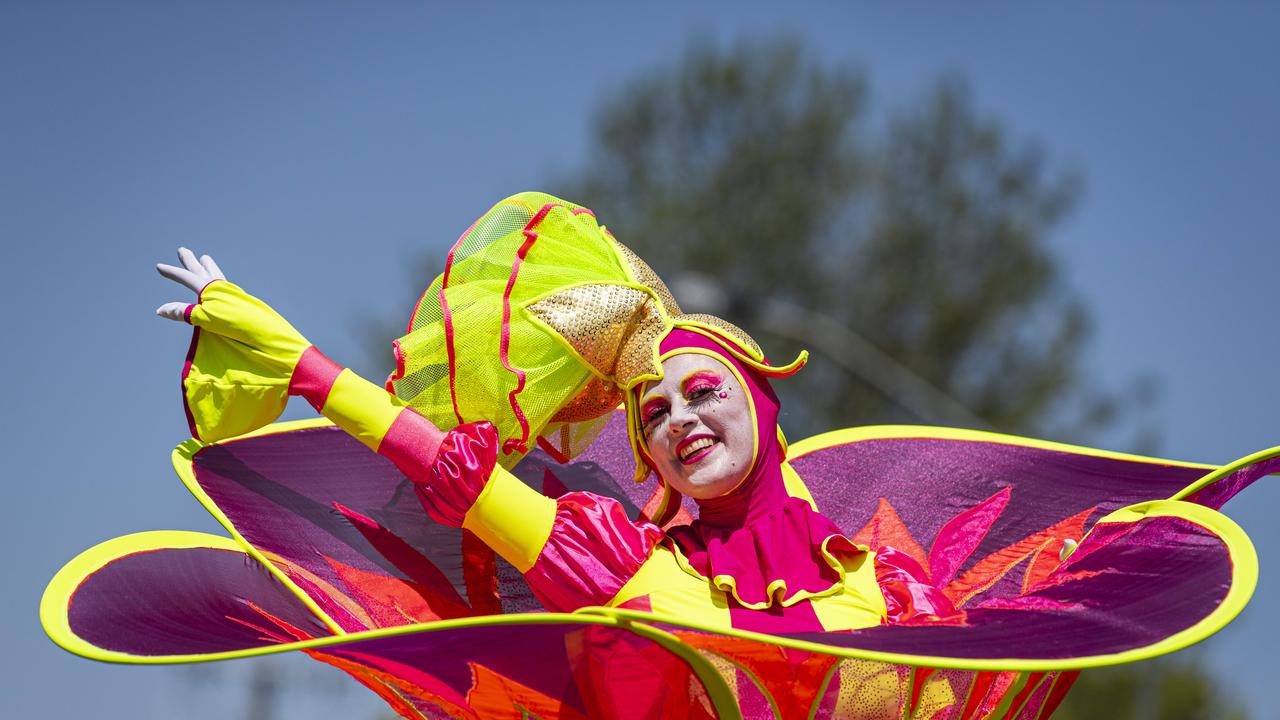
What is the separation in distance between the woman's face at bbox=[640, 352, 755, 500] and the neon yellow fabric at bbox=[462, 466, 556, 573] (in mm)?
381

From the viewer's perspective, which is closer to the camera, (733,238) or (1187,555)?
(1187,555)

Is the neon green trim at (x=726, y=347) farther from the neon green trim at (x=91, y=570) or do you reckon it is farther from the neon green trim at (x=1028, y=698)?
the neon green trim at (x=91, y=570)

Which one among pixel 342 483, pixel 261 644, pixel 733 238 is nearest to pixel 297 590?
pixel 261 644

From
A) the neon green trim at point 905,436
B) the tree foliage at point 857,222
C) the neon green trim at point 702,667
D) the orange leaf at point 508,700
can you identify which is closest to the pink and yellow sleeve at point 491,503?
the orange leaf at point 508,700

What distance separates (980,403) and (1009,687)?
13682mm

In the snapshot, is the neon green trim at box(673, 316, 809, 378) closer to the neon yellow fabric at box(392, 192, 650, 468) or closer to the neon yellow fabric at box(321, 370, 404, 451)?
the neon yellow fabric at box(392, 192, 650, 468)

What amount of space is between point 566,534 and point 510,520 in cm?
16

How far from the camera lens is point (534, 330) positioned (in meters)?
3.70

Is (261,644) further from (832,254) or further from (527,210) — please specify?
(832,254)

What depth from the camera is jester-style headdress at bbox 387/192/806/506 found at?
3.68 meters

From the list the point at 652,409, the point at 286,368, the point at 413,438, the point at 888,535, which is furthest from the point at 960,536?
the point at 286,368

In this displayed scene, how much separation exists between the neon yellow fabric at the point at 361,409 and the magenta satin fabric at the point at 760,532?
0.73m

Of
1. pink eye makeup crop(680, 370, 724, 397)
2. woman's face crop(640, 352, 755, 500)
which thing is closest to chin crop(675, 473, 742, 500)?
woman's face crop(640, 352, 755, 500)

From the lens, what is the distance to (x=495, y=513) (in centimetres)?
354
